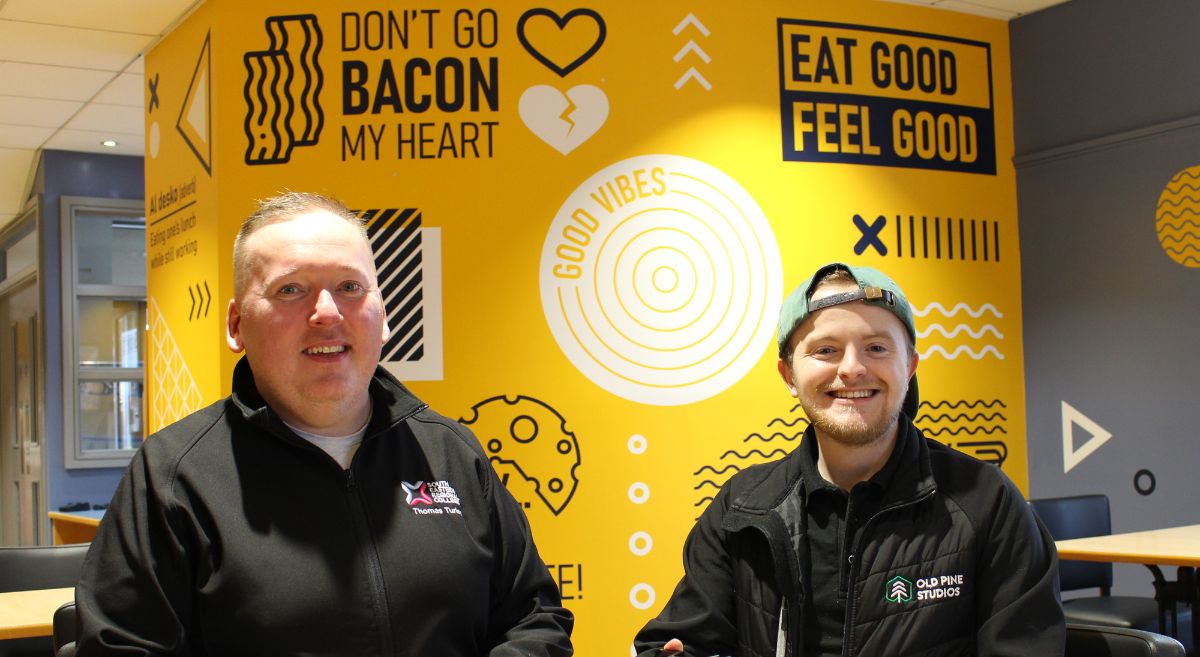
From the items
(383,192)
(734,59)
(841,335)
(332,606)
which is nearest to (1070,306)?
(734,59)

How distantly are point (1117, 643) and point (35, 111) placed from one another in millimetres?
6957

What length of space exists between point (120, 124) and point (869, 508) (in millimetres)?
6633

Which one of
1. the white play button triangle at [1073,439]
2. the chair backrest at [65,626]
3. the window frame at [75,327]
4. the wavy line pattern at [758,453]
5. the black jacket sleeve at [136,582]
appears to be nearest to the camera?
the black jacket sleeve at [136,582]

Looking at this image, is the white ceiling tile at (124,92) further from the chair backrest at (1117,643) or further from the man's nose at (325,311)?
the chair backrest at (1117,643)

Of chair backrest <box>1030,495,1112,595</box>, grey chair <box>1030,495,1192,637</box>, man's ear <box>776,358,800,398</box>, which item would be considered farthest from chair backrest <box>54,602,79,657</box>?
chair backrest <box>1030,495,1112,595</box>

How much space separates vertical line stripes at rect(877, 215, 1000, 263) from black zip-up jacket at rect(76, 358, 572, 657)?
400cm

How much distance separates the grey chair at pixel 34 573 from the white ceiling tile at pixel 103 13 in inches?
100

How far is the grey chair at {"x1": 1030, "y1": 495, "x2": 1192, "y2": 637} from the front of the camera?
172 inches

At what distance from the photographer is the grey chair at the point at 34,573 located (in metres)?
3.96

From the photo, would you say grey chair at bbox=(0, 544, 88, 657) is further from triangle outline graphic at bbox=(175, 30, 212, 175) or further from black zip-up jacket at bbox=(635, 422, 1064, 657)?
black zip-up jacket at bbox=(635, 422, 1064, 657)

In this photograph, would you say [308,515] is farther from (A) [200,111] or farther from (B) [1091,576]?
(B) [1091,576]

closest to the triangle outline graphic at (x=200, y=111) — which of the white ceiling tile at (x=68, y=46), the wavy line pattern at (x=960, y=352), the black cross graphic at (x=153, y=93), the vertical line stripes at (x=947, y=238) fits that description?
the black cross graphic at (x=153, y=93)

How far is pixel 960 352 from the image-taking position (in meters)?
5.70

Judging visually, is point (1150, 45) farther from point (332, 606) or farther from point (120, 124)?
point (120, 124)
